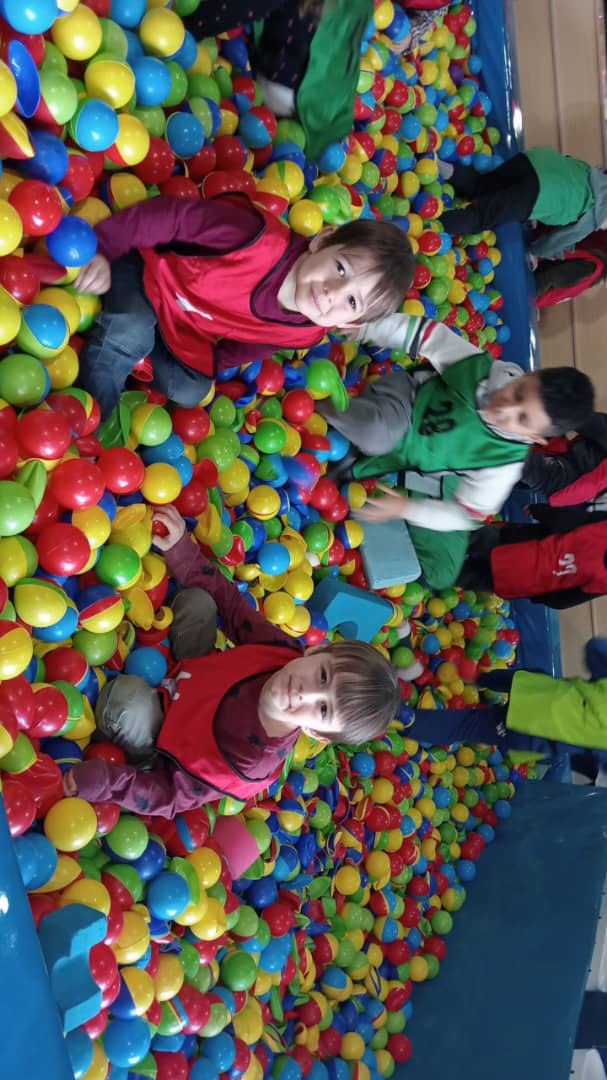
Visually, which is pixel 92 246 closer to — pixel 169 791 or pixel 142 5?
pixel 142 5

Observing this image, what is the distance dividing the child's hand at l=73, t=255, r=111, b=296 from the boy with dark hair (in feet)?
2.57

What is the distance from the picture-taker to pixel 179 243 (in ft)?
5.04

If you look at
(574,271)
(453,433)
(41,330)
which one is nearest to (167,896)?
(41,330)

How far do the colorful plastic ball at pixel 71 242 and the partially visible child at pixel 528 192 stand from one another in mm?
1618

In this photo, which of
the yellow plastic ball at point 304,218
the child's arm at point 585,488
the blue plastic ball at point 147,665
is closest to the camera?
the blue plastic ball at point 147,665

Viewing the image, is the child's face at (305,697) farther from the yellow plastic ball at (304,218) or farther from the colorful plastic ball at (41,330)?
the yellow plastic ball at (304,218)

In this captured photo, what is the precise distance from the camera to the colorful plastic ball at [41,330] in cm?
136

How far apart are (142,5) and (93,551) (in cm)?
102

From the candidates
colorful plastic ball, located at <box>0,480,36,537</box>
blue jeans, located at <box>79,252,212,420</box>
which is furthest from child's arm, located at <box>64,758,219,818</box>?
blue jeans, located at <box>79,252,212,420</box>

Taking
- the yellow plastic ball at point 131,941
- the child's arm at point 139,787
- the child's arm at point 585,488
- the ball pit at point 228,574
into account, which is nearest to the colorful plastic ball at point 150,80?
the ball pit at point 228,574

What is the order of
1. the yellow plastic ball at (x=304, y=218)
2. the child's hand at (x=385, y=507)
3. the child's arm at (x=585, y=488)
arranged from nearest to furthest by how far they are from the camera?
the yellow plastic ball at (x=304, y=218)
the child's hand at (x=385, y=507)
the child's arm at (x=585, y=488)

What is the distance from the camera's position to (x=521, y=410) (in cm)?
186

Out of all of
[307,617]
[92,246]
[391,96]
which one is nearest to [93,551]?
[92,246]

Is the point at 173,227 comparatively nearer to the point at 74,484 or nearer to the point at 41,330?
the point at 41,330
